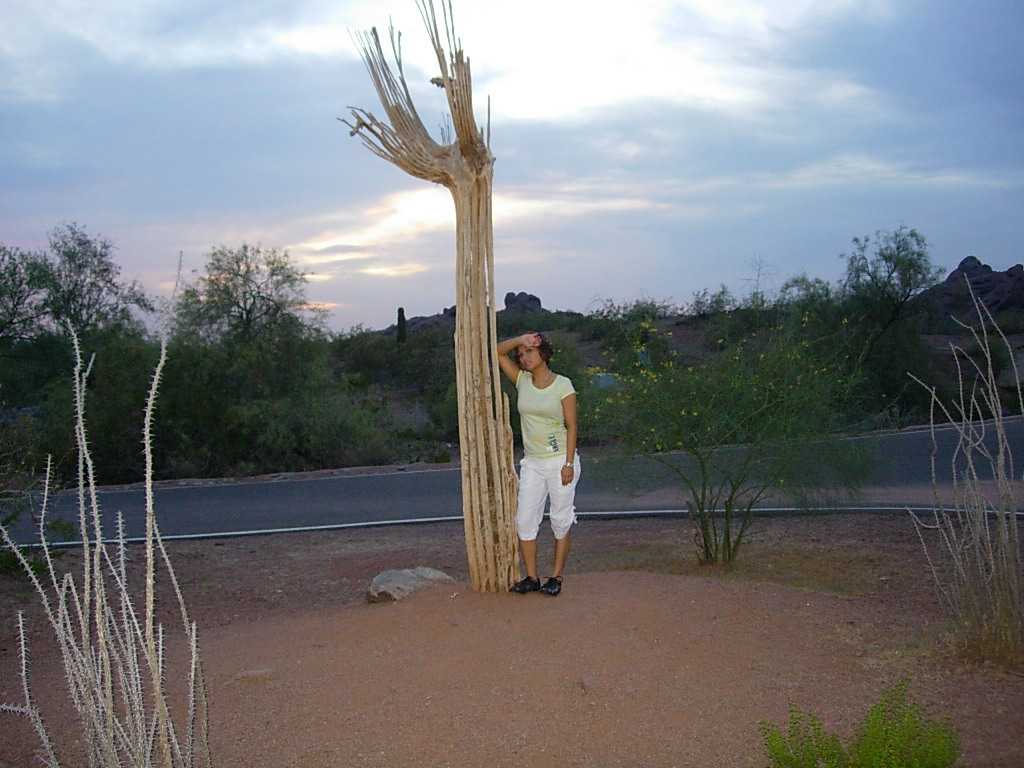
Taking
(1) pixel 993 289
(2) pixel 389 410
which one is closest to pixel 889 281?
(2) pixel 389 410

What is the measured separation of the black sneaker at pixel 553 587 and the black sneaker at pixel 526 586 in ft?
0.27

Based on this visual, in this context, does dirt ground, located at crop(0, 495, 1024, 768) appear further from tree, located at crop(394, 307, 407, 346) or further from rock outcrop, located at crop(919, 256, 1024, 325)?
rock outcrop, located at crop(919, 256, 1024, 325)

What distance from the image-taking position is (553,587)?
5895 millimetres

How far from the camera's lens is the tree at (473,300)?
5859 millimetres

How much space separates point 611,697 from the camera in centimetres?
432

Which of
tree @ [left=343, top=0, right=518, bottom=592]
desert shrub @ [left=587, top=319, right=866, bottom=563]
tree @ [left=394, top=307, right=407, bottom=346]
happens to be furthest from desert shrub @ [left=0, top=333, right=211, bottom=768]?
tree @ [left=394, top=307, right=407, bottom=346]

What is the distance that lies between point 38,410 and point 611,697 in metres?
18.6

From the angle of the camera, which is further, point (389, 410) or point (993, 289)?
point (993, 289)

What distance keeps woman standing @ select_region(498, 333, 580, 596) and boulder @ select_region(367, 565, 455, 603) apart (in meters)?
0.93

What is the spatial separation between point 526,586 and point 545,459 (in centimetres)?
79

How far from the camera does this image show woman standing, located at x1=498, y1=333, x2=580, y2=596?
19.9 feet

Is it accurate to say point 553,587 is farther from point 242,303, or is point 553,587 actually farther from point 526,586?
point 242,303

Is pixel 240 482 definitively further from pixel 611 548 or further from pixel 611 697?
pixel 611 697

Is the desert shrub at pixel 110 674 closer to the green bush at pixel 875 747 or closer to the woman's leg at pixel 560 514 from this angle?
the green bush at pixel 875 747
